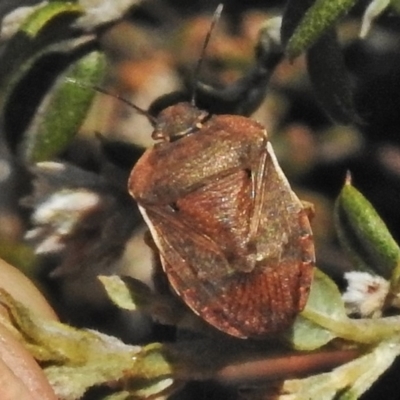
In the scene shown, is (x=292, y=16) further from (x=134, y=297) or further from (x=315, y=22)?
(x=134, y=297)

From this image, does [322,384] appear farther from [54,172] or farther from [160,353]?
[54,172]

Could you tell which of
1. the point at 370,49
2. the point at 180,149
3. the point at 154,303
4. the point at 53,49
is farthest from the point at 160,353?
the point at 370,49

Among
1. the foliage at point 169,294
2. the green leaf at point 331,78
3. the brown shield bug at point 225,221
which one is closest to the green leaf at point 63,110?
the foliage at point 169,294

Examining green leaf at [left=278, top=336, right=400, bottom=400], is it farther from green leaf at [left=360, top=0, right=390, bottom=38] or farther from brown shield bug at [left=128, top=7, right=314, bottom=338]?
green leaf at [left=360, top=0, right=390, bottom=38]

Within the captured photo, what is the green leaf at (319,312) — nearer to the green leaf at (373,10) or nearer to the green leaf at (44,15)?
the green leaf at (373,10)

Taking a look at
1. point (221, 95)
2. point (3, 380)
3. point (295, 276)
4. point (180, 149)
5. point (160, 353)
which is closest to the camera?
point (3, 380)

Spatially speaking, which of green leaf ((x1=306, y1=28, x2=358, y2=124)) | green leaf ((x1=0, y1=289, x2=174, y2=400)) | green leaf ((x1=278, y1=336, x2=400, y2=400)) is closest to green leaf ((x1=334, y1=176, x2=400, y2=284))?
green leaf ((x1=278, y1=336, x2=400, y2=400))
